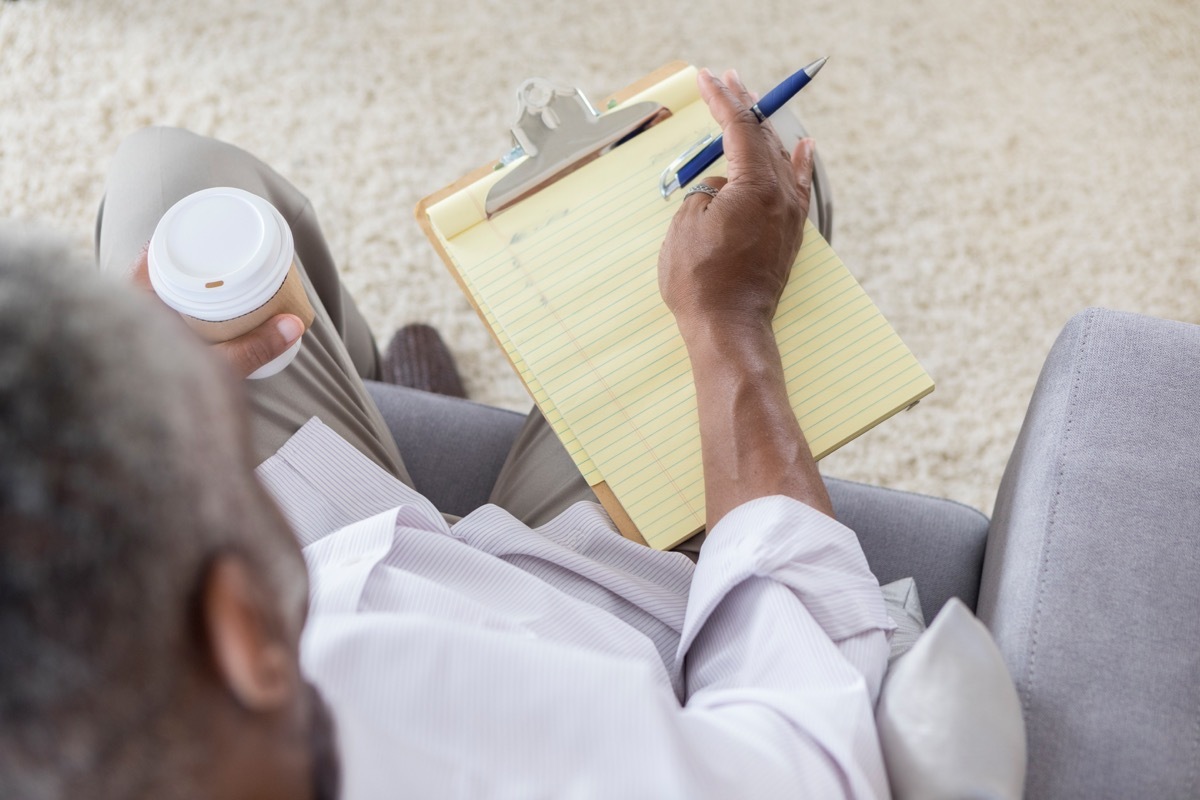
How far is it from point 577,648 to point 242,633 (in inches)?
9.9

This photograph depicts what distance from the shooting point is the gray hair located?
0.27 m

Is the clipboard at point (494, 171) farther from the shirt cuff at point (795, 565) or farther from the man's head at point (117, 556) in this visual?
the man's head at point (117, 556)

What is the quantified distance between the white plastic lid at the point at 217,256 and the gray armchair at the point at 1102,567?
1.93 feet

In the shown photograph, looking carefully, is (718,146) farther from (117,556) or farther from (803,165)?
(117,556)

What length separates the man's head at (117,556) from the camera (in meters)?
0.27

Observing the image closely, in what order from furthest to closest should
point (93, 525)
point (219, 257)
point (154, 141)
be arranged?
1. point (154, 141)
2. point (219, 257)
3. point (93, 525)

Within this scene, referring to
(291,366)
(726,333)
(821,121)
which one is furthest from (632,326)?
(821,121)

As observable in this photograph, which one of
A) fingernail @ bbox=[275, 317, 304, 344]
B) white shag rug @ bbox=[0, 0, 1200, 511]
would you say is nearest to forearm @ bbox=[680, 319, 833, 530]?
fingernail @ bbox=[275, 317, 304, 344]

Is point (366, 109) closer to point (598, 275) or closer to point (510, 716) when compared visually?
point (598, 275)

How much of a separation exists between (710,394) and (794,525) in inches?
5.2

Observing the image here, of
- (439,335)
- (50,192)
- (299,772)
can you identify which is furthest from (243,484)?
(50,192)

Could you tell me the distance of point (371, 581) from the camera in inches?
22.1

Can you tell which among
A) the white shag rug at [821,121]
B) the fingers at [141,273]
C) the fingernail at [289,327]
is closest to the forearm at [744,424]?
the fingernail at [289,327]

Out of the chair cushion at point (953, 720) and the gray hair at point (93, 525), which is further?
the chair cushion at point (953, 720)
